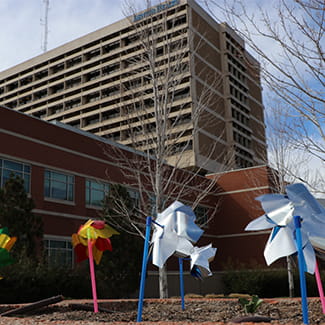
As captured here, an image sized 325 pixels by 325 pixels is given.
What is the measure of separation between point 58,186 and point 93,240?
1524cm

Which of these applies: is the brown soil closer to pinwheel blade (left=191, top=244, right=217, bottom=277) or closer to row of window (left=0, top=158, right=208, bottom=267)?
pinwheel blade (left=191, top=244, right=217, bottom=277)

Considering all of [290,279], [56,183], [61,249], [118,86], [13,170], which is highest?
[118,86]

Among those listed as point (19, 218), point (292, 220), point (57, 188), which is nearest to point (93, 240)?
point (292, 220)

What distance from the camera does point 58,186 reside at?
24250 millimetres

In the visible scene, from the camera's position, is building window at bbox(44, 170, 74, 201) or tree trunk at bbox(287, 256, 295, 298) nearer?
building window at bbox(44, 170, 74, 201)

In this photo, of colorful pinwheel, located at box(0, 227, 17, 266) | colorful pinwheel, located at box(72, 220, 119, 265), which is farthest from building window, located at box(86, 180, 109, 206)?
colorful pinwheel, located at box(0, 227, 17, 266)

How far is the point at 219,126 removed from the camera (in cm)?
6300

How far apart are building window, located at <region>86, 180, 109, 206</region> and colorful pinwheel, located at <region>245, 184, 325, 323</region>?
2057 cm

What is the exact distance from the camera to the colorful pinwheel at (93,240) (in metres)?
9.29

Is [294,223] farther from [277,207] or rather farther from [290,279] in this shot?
[290,279]

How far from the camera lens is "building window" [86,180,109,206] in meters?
26.1

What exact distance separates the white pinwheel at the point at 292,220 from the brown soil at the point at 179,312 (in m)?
2.09

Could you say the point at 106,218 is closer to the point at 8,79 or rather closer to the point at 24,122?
the point at 24,122

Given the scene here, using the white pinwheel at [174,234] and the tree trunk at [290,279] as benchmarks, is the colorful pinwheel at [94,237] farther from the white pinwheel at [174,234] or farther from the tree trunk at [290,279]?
the tree trunk at [290,279]
